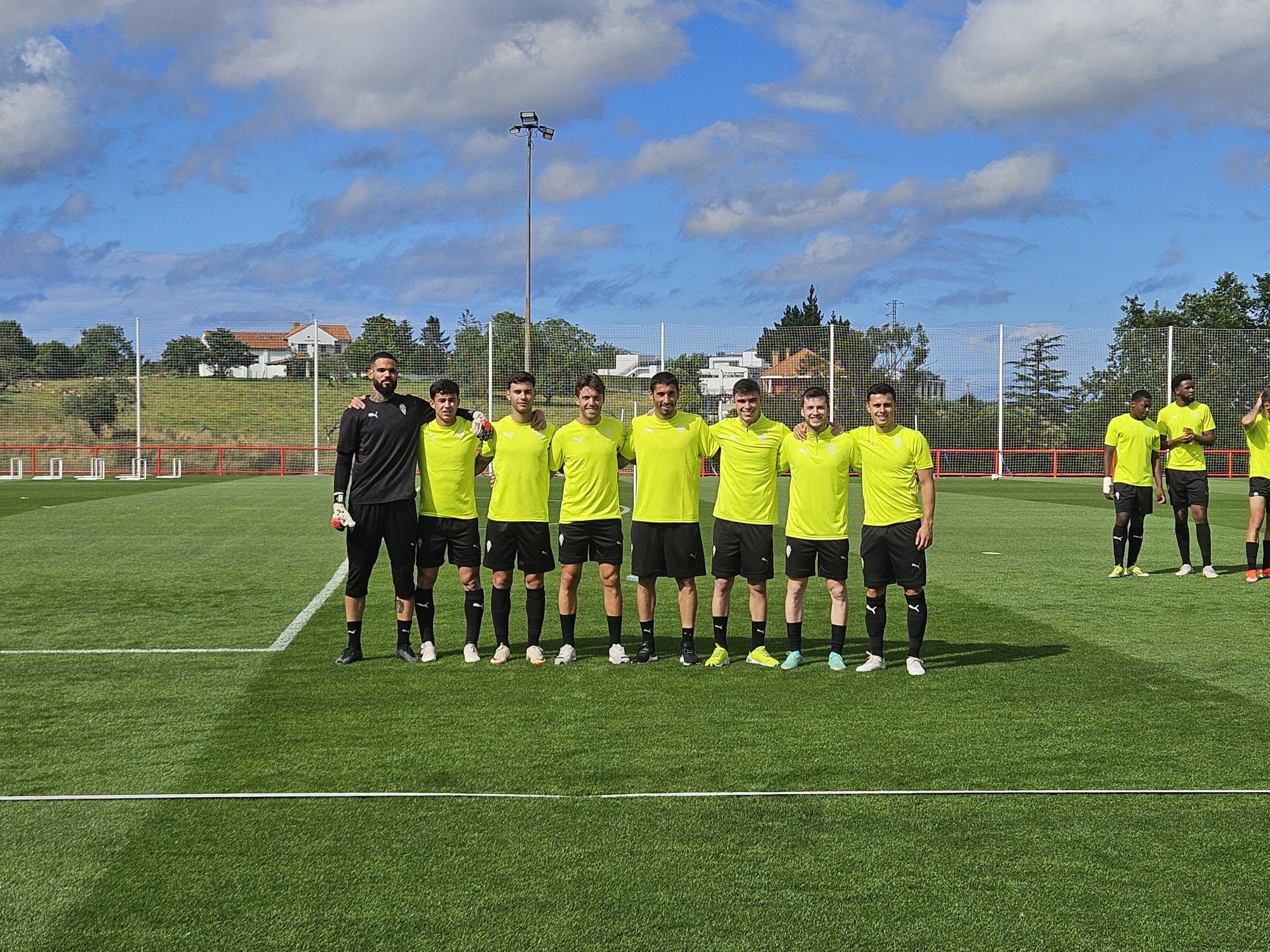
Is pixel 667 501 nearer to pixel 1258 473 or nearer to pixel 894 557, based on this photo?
pixel 894 557

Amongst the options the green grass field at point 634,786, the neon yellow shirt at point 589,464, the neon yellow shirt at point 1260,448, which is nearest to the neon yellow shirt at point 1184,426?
the neon yellow shirt at point 1260,448

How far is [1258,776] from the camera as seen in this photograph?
212 inches

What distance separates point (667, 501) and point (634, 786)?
298 cm

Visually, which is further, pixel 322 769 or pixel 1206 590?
pixel 1206 590

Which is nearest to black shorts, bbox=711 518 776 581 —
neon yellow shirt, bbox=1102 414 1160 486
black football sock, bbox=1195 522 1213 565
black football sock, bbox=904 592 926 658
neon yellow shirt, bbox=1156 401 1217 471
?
black football sock, bbox=904 592 926 658

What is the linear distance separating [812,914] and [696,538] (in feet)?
14.1

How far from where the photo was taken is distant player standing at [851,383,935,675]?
7.68m

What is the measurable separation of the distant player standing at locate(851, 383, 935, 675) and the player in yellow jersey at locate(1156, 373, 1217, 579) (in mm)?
6098

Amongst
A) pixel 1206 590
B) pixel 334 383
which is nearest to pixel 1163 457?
pixel 1206 590

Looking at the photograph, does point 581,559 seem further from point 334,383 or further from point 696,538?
point 334,383

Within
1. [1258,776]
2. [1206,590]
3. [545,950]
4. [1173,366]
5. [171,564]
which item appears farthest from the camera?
[1173,366]

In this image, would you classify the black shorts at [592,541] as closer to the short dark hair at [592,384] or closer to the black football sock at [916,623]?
the short dark hair at [592,384]

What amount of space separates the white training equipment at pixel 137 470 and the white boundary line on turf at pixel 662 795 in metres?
32.3

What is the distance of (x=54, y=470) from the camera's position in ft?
120
